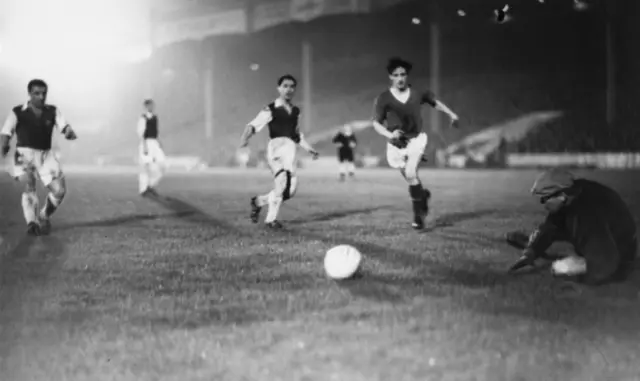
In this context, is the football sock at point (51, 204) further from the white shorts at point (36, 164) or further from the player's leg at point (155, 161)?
the player's leg at point (155, 161)

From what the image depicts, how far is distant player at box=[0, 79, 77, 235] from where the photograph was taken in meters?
12.1

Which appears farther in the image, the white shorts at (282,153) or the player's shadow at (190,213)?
the player's shadow at (190,213)

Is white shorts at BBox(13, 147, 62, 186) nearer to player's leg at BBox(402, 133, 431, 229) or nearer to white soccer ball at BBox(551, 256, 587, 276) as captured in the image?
player's leg at BBox(402, 133, 431, 229)

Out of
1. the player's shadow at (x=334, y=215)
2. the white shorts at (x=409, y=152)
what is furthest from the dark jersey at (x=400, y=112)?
the player's shadow at (x=334, y=215)

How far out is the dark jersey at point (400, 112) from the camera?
12711 mm

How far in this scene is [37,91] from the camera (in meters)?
12.1

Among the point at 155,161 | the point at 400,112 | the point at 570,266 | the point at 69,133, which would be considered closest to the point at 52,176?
the point at 69,133

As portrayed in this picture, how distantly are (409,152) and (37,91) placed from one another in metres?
5.53

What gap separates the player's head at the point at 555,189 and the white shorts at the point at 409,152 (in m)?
5.77

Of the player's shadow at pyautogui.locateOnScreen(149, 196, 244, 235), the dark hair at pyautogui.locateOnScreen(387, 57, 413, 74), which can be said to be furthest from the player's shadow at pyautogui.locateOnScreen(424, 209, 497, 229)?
the player's shadow at pyautogui.locateOnScreen(149, 196, 244, 235)

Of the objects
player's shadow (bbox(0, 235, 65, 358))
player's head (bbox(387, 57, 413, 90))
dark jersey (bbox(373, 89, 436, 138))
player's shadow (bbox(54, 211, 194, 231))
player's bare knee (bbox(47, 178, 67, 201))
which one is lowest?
player's shadow (bbox(0, 235, 65, 358))

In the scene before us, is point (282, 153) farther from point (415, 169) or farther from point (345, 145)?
point (345, 145)

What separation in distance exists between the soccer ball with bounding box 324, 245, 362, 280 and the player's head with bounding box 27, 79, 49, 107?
595 centimetres

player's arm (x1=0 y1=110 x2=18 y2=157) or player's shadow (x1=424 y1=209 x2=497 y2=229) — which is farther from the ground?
player's arm (x1=0 y1=110 x2=18 y2=157)
